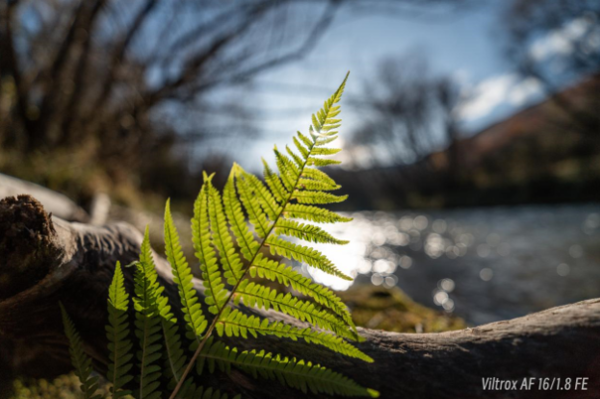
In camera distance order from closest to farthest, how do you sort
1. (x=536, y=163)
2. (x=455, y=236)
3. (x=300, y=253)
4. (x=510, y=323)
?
(x=300, y=253), (x=510, y=323), (x=455, y=236), (x=536, y=163)

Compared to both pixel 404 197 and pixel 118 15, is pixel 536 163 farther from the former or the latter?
pixel 118 15

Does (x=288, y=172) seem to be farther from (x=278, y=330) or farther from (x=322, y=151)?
(x=278, y=330)

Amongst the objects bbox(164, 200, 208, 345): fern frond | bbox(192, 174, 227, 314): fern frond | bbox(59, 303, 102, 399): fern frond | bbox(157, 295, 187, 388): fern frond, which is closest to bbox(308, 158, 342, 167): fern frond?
bbox(192, 174, 227, 314): fern frond

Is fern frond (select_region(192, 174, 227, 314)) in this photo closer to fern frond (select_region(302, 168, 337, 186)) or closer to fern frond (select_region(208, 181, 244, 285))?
fern frond (select_region(208, 181, 244, 285))

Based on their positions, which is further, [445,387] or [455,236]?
[455,236]

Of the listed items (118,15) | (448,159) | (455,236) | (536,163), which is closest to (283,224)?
(118,15)

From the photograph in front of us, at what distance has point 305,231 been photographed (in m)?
0.78

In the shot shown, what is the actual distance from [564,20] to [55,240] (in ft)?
82.9

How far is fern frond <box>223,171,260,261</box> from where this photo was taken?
31.1 inches

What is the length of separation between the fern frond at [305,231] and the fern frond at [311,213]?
0.07ft

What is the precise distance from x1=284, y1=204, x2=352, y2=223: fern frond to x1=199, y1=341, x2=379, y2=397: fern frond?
1.05ft

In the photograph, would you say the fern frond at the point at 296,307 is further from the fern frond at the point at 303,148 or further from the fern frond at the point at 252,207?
the fern frond at the point at 303,148

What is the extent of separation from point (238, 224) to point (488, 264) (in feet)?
29.4

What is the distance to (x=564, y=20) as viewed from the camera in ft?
59.5
